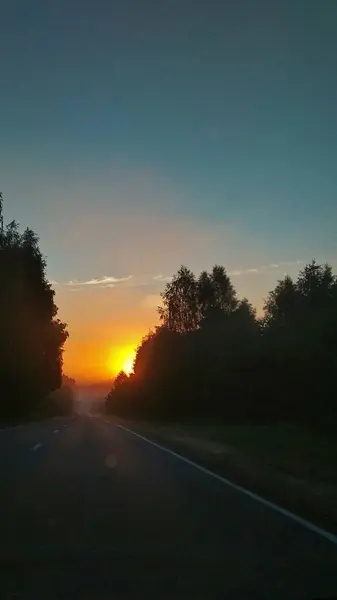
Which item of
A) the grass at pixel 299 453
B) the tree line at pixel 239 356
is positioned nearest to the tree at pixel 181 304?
the tree line at pixel 239 356

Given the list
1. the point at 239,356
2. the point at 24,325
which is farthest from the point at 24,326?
the point at 239,356

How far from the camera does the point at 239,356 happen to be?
64.5m

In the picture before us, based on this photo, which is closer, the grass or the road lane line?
the road lane line

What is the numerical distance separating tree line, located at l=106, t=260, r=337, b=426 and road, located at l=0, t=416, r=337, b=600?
82.5 ft

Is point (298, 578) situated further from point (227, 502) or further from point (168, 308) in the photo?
point (168, 308)

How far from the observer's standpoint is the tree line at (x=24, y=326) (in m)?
56.9

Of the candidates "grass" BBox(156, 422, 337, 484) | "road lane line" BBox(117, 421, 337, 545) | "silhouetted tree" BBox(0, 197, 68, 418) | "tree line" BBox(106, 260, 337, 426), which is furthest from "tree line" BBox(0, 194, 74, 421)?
"road lane line" BBox(117, 421, 337, 545)

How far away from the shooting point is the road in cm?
679

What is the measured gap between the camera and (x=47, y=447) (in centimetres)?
2627

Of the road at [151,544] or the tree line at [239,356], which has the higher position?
the tree line at [239,356]

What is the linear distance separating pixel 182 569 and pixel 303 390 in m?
40.7

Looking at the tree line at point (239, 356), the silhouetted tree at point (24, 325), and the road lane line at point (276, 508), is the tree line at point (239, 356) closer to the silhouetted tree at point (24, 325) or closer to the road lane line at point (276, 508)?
the silhouetted tree at point (24, 325)

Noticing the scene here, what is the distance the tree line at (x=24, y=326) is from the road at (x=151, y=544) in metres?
41.5

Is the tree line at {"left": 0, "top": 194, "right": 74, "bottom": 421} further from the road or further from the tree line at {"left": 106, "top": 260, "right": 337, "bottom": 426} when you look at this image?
the road
